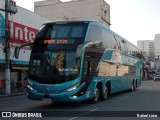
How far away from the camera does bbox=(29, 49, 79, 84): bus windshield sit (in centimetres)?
1338

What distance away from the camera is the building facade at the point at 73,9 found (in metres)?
62.7

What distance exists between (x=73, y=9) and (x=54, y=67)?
172 ft

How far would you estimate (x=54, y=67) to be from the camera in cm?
1354

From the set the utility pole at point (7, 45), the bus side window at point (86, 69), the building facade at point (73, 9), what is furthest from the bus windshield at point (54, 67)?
the building facade at point (73, 9)

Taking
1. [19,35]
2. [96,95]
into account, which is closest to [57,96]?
[96,95]

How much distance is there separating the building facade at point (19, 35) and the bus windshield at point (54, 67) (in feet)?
45.8

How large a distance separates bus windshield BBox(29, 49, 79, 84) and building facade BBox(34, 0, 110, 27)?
161 feet

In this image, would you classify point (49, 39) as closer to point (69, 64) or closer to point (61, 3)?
point (69, 64)

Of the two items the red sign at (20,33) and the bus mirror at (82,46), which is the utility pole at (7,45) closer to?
the red sign at (20,33)

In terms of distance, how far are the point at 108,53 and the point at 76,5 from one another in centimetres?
4841

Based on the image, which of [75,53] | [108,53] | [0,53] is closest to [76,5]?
[0,53]

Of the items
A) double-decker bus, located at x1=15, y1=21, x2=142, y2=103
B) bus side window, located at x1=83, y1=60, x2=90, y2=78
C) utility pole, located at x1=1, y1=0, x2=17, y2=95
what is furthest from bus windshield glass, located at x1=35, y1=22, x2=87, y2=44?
utility pole, located at x1=1, y1=0, x2=17, y2=95

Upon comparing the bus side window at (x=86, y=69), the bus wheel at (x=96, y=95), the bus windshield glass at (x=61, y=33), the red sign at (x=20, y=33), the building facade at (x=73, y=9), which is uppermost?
the building facade at (x=73, y=9)

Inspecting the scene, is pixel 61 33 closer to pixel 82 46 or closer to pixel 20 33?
pixel 82 46
